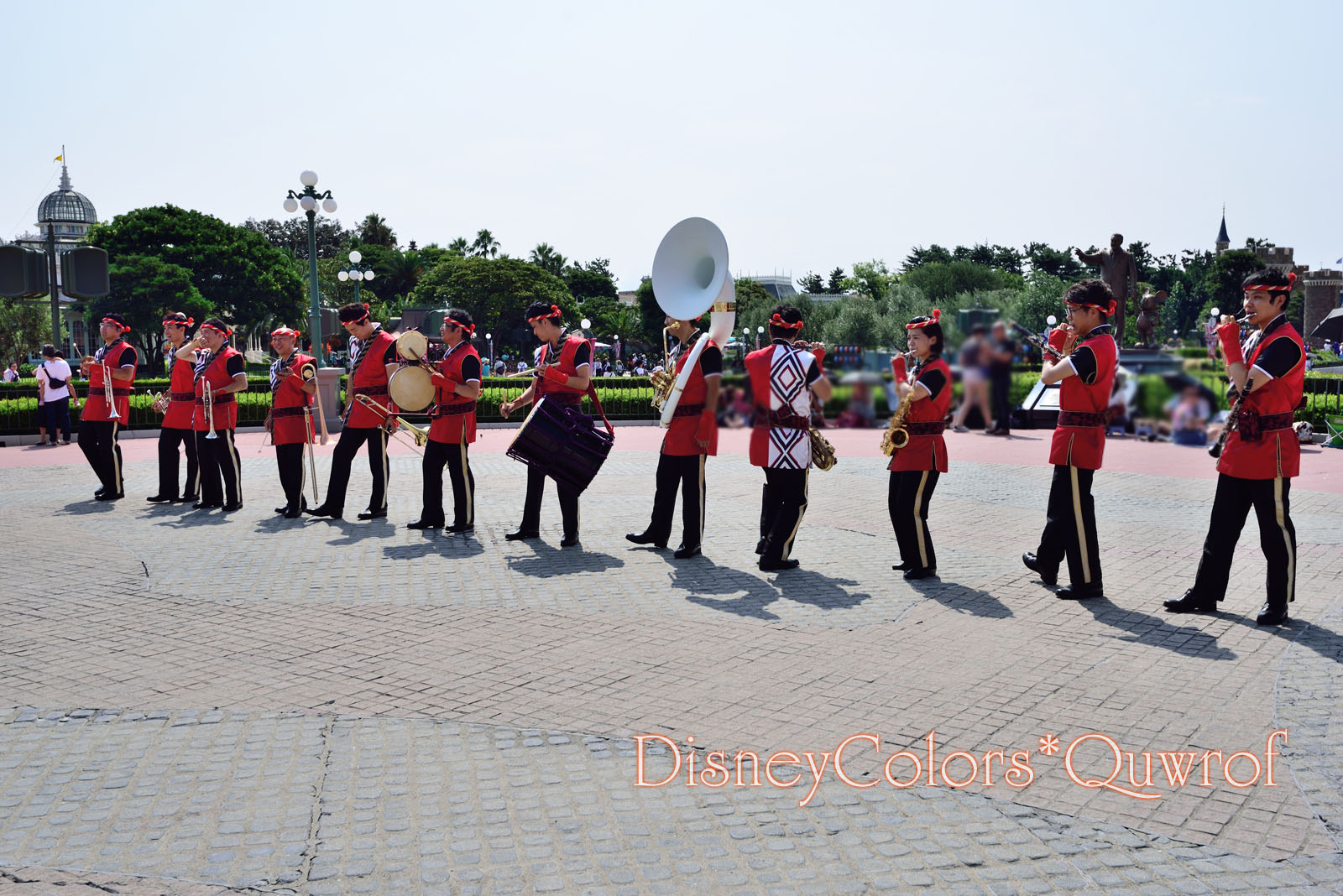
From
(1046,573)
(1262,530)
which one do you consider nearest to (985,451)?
(1046,573)

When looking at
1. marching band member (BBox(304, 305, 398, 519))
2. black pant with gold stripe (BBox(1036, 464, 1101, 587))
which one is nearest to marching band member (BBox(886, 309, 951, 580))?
black pant with gold stripe (BBox(1036, 464, 1101, 587))

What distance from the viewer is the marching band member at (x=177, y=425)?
11641 mm

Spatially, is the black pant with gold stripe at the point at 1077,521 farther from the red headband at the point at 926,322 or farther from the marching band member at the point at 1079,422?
the red headband at the point at 926,322

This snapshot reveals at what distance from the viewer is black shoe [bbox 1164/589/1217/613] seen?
22.1 feet

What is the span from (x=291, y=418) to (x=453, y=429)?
1.97m

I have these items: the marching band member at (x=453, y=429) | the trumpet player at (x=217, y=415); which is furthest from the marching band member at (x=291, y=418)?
the marching band member at (x=453, y=429)

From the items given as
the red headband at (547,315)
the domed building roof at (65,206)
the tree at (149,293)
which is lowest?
the red headband at (547,315)

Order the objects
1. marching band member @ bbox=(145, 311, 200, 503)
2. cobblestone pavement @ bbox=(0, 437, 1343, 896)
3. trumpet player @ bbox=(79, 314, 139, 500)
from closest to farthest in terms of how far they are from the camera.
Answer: cobblestone pavement @ bbox=(0, 437, 1343, 896) → marching band member @ bbox=(145, 311, 200, 503) → trumpet player @ bbox=(79, 314, 139, 500)

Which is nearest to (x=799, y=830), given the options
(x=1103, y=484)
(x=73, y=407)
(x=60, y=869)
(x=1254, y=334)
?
(x=60, y=869)

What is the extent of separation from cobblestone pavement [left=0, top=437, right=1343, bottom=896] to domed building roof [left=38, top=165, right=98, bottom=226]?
383 feet

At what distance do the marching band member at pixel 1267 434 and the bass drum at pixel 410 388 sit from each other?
21.1 ft

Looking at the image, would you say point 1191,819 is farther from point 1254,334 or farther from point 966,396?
point 1254,334

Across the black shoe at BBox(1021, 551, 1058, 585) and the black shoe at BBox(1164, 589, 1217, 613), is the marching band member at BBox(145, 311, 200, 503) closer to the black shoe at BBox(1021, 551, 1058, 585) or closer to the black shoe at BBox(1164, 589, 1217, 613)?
the black shoe at BBox(1021, 551, 1058, 585)

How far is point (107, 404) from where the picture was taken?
469 inches
